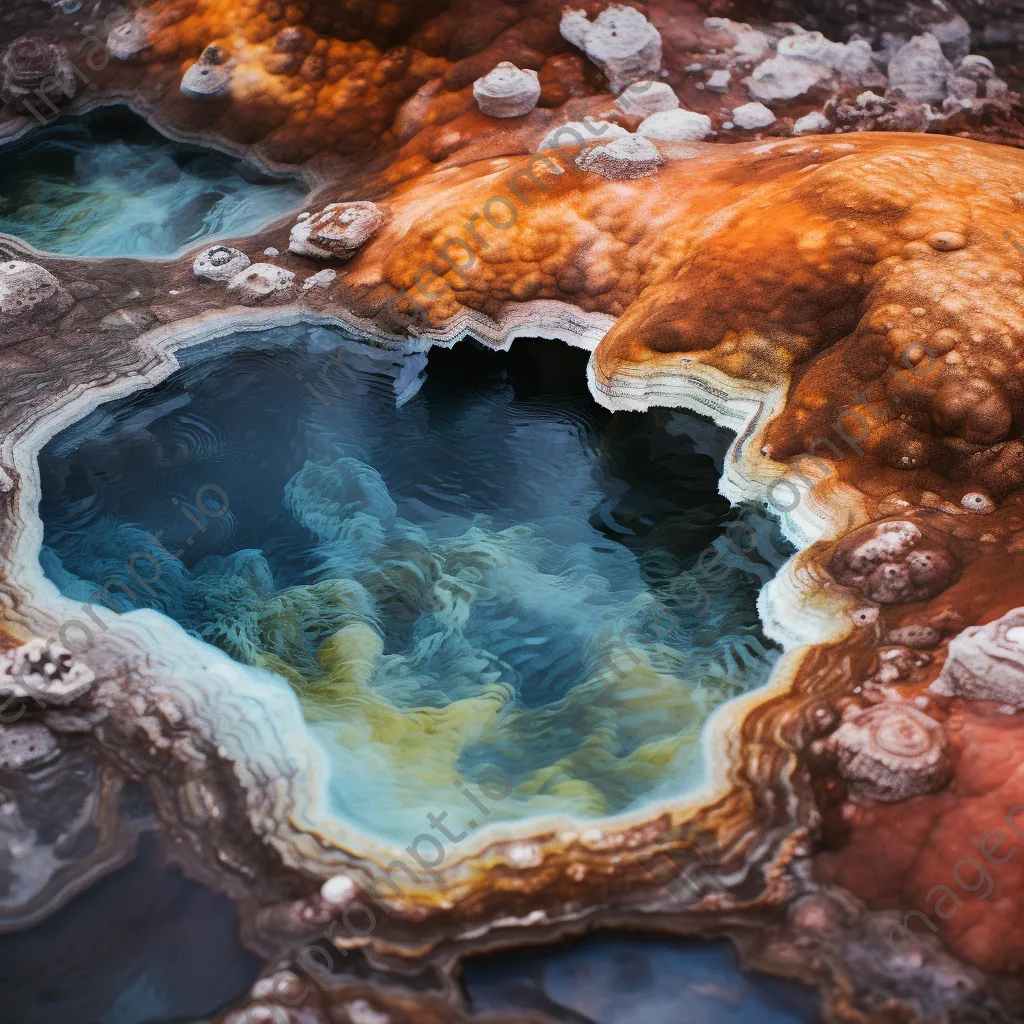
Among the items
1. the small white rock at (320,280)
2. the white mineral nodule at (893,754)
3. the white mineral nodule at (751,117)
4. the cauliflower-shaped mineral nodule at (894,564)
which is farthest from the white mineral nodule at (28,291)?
the white mineral nodule at (893,754)

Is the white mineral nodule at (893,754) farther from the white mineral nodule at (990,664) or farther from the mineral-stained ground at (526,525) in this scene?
the white mineral nodule at (990,664)

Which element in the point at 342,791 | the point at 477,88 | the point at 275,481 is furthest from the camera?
the point at 477,88

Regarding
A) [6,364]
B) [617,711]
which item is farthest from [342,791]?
[6,364]

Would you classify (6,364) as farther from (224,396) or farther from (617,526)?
(617,526)

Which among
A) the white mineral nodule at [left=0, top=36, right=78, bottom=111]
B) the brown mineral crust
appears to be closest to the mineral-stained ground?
the brown mineral crust

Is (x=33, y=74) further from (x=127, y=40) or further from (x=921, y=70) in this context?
(x=921, y=70)
